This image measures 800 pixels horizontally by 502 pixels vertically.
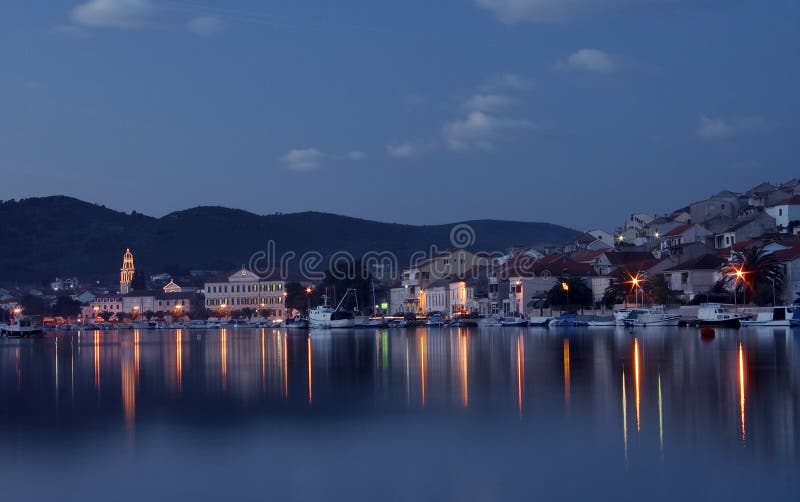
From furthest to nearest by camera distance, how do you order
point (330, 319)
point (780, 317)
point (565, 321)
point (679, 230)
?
point (679, 230)
point (330, 319)
point (565, 321)
point (780, 317)

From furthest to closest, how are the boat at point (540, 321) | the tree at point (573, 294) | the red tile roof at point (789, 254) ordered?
the tree at point (573, 294)
the boat at point (540, 321)
the red tile roof at point (789, 254)

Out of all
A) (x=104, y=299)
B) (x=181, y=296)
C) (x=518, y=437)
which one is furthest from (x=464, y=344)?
(x=104, y=299)

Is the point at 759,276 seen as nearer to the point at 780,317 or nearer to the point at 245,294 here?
the point at 780,317

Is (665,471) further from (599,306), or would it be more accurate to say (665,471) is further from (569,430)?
(599,306)

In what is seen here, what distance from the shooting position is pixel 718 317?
5738 cm

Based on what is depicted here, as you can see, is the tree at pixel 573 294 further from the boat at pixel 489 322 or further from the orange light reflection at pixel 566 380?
the orange light reflection at pixel 566 380

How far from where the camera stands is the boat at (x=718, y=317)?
56.8 metres

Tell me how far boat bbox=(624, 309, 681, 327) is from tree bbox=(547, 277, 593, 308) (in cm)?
1282

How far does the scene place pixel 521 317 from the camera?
262ft

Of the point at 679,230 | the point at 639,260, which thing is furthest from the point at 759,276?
the point at 679,230

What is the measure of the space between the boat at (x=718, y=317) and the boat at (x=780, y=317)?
1.13 metres

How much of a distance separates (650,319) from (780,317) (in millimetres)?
9102

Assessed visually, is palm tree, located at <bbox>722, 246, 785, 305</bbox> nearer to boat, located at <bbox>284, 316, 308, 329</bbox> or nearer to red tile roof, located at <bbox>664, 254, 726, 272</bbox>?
red tile roof, located at <bbox>664, 254, 726, 272</bbox>

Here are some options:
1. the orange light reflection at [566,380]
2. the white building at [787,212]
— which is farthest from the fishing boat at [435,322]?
the orange light reflection at [566,380]
